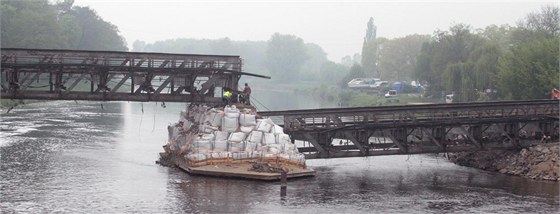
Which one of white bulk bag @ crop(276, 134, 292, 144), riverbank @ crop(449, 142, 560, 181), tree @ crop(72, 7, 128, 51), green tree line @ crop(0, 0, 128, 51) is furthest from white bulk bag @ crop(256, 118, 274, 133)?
tree @ crop(72, 7, 128, 51)

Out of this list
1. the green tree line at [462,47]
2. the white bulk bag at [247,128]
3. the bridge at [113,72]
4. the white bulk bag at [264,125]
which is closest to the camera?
the white bulk bag at [264,125]

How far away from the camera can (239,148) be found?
130ft

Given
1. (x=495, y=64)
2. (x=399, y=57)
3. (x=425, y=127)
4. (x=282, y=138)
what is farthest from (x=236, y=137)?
(x=399, y=57)

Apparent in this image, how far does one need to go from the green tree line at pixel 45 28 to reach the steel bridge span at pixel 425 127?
72990mm

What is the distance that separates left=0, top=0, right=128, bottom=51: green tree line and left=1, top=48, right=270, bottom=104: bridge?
65.1m

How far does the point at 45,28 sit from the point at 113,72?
237ft

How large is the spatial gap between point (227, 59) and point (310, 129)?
6650 millimetres

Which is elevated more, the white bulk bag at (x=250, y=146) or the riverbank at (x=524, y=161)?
the white bulk bag at (x=250, y=146)

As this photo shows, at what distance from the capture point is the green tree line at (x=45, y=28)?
347 ft

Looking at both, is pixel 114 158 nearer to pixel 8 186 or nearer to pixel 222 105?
pixel 222 105

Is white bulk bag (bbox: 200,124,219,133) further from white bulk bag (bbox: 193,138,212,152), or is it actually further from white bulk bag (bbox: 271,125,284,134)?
white bulk bag (bbox: 271,125,284,134)

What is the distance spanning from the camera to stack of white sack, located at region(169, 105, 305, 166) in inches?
1550

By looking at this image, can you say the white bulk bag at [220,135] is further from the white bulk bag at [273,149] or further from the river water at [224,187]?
the river water at [224,187]

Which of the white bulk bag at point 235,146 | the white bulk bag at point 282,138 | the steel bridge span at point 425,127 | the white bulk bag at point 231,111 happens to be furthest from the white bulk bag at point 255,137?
the steel bridge span at point 425,127
